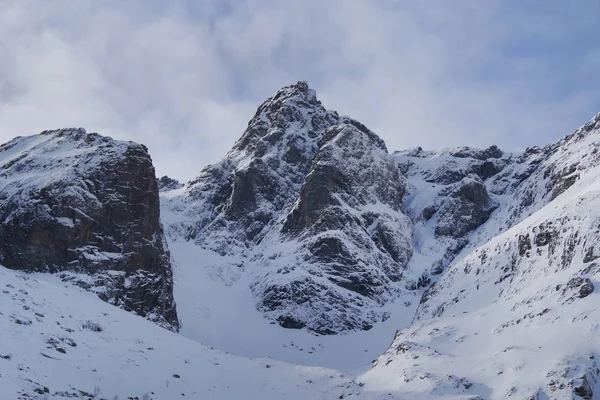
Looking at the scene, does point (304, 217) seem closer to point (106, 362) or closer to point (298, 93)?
point (298, 93)

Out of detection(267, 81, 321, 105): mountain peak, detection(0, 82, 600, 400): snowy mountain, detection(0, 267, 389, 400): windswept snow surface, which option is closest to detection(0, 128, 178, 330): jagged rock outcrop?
detection(0, 82, 600, 400): snowy mountain

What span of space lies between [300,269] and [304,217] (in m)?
11.5

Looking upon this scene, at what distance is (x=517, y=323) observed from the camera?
3381cm

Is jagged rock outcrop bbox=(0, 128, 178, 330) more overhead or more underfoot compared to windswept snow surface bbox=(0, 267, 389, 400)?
more overhead

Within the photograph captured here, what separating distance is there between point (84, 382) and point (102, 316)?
8.42 metres

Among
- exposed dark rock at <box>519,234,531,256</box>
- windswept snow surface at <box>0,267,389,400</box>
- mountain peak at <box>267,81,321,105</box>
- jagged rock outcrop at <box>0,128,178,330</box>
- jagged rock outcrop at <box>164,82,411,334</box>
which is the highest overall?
mountain peak at <box>267,81,321,105</box>

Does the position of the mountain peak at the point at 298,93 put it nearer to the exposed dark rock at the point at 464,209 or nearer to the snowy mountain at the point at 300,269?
the snowy mountain at the point at 300,269

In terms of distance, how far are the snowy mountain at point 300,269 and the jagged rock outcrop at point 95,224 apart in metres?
0.21

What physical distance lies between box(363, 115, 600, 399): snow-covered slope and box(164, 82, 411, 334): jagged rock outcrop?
2606cm

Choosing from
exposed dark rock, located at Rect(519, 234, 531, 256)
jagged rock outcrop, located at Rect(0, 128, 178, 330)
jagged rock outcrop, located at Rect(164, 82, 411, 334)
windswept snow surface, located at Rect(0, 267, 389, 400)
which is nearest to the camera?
windswept snow surface, located at Rect(0, 267, 389, 400)

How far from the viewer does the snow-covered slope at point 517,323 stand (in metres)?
26.3

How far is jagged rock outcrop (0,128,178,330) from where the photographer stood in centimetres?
A: 5812

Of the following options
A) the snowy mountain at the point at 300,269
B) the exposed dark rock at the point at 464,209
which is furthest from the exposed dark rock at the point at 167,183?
the exposed dark rock at the point at 464,209

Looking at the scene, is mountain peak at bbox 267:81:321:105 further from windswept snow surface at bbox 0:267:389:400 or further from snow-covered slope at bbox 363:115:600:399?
windswept snow surface at bbox 0:267:389:400
